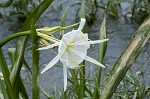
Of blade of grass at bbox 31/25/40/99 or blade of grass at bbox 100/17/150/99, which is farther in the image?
blade of grass at bbox 100/17/150/99

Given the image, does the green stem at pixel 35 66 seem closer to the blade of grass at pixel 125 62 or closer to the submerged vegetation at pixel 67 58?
the submerged vegetation at pixel 67 58

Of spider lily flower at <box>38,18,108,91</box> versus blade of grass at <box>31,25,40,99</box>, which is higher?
spider lily flower at <box>38,18,108,91</box>

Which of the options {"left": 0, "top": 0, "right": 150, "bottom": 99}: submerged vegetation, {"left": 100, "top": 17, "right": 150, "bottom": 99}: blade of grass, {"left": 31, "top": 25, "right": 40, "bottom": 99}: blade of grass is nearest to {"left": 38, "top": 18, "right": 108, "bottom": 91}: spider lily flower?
{"left": 0, "top": 0, "right": 150, "bottom": 99}: submerged vegetation

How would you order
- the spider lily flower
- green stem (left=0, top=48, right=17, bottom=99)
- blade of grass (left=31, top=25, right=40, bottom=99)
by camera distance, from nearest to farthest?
the spider lily flower → blade of grass (left=31, top=25, right=40, bottom=99) → green stem (left=0, top=48, right=17, bottom=99)

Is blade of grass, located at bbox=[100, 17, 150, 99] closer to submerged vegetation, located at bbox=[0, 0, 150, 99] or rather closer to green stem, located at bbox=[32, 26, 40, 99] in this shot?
submerged vegetation, located at bbox=[0, 0, 150, 99]

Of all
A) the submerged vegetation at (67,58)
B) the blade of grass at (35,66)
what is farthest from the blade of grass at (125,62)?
the blade of grass at (35,66)

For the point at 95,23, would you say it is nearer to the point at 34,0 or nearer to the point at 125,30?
the point at 125,30

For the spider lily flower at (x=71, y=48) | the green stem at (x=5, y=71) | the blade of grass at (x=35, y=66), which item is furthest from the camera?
the green stem at (x=5, y=71)

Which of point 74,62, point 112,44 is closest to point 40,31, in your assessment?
point 74,62
